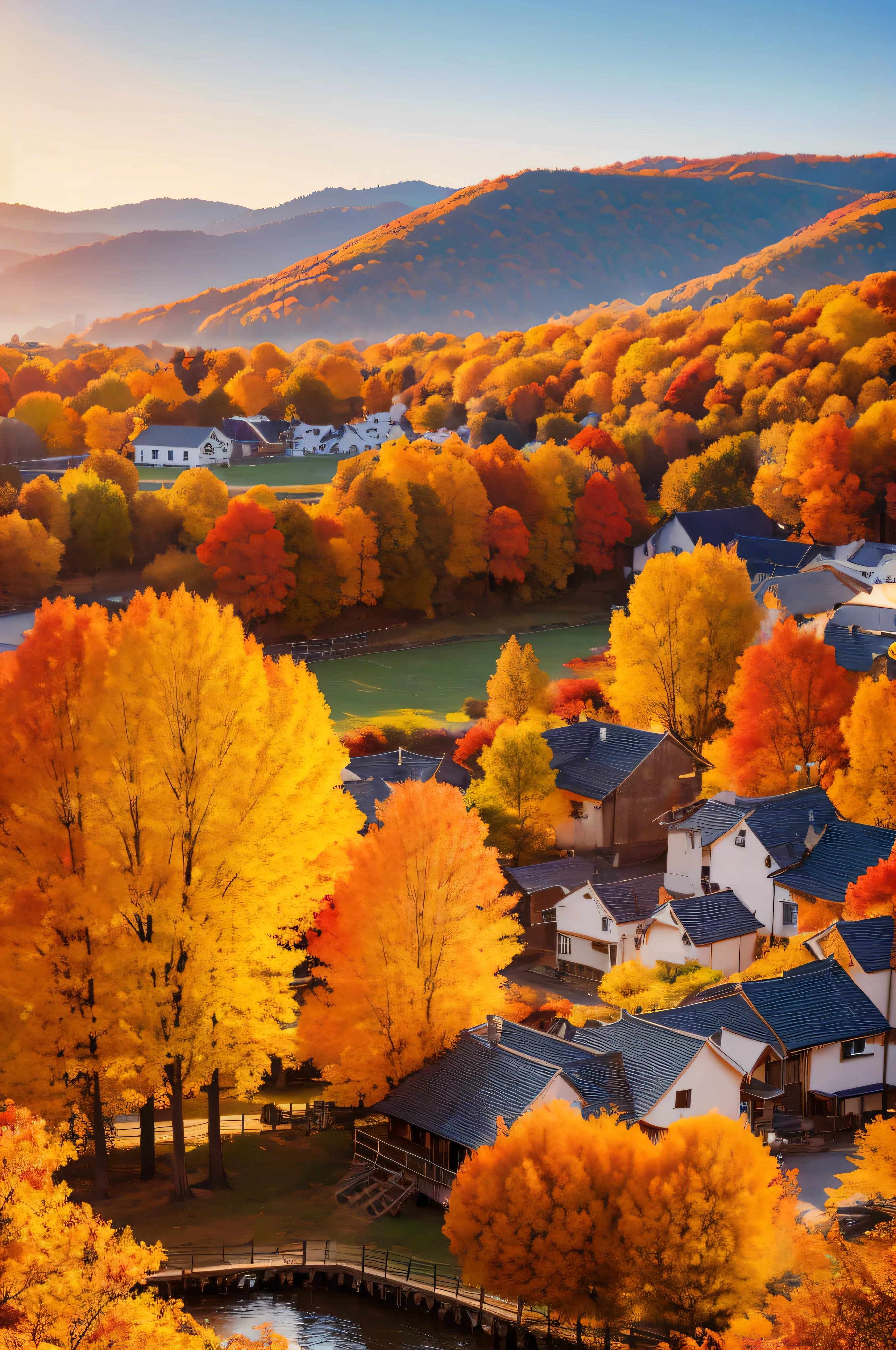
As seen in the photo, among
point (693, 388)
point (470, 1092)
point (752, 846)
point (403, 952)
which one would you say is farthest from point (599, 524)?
point (470, 1092)

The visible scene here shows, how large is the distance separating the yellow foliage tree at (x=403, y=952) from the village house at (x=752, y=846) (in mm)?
10871

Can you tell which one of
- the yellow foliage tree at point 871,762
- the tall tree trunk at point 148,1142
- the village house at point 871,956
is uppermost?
the yellow foliage tree at point 871,762

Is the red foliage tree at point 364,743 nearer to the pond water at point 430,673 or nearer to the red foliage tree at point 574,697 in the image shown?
the pond water at point 430,673

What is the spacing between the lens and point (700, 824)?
41625 millimetres

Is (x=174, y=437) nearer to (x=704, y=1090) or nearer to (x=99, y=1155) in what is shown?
(x=99, y=1155)

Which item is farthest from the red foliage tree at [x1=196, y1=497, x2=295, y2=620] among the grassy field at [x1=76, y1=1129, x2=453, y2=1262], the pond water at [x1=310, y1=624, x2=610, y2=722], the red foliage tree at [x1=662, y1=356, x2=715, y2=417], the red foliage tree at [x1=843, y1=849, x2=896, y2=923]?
the grassy field at [x1=76, y1=1129, x2=453, y2=1262]

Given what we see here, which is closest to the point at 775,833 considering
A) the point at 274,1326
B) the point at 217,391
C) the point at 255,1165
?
the point at 255,1165

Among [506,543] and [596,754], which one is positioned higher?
[506,543]

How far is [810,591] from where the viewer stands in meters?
64.1

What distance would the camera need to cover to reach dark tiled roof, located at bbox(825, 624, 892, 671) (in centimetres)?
5009

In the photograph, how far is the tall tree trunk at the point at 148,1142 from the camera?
28.7 m

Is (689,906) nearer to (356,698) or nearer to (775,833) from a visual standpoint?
(775,833)

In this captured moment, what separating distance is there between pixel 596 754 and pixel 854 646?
11346 mm

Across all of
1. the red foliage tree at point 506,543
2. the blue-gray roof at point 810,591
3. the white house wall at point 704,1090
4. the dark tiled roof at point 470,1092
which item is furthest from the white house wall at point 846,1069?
the red foliage tree at point 506,543
